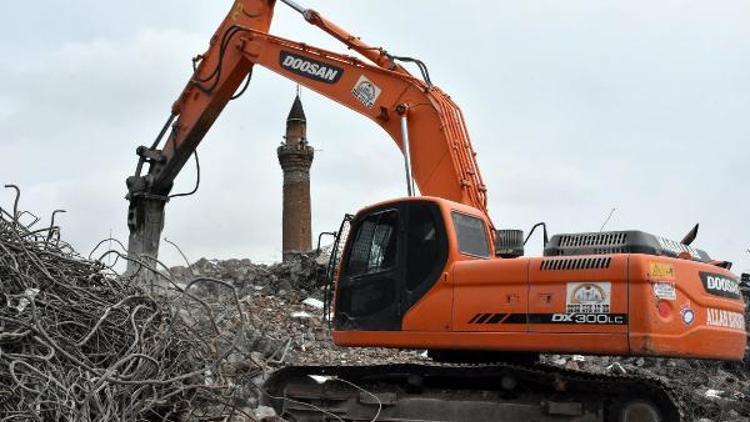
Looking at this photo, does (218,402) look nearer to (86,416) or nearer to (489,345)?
(86,416)

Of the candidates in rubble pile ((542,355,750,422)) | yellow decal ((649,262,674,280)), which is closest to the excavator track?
yellow decal ((649,262,674,280))

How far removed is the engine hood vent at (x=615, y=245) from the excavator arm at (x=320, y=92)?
127 cm

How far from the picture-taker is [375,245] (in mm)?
7133

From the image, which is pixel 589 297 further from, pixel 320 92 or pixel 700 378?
pixel 700 378

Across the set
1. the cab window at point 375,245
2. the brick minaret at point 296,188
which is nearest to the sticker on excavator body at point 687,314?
the cab window at point 375,245

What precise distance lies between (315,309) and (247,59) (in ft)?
15.1

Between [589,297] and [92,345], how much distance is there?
3305 millimetres

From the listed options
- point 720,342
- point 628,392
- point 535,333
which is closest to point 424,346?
point 535,333

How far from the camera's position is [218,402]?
585 cm

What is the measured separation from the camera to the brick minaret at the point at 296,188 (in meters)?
30.0

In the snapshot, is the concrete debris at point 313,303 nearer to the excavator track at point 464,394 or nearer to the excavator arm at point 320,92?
the excavator arm at point 320,92

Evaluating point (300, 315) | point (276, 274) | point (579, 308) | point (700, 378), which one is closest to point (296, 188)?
point (276, 274)

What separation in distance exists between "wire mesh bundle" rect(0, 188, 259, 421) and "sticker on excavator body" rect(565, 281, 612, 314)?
228 cm

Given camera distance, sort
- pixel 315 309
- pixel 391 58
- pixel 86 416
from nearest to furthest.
Answer: pixel 86 416
pixel 391 58
pixel 315 309
